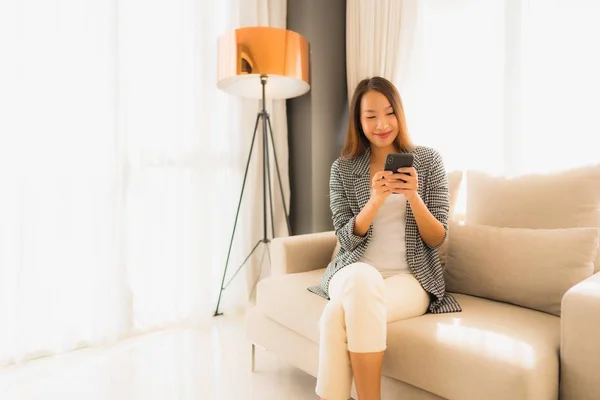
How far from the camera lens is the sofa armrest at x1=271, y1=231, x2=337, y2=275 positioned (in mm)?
1840

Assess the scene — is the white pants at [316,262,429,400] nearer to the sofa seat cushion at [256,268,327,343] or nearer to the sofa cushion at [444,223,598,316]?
the sofa seat cushion at [256,268,327,343]

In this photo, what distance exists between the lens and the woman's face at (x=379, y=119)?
61.7 inches

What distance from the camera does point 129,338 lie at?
2279 millimetres

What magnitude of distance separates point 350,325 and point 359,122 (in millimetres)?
835

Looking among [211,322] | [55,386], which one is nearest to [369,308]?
[55,386]

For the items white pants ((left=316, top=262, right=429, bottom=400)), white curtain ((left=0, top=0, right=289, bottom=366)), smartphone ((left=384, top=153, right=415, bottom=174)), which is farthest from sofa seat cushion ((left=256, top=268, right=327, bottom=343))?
white curtain ((left=0, top=0, right=289, bottom=366))

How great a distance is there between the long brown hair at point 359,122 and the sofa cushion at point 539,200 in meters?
0.35

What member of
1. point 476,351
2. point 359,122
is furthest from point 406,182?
point 476,351

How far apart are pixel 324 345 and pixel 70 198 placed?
1507 millimetres

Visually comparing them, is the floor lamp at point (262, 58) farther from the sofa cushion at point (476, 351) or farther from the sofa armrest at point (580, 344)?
the sofa armrest at point (580, 344)

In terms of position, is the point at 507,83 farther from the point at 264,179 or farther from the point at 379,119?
the point at 264,179

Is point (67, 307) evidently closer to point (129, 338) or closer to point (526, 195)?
point (129, 338)

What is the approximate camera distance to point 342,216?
5.25 feet

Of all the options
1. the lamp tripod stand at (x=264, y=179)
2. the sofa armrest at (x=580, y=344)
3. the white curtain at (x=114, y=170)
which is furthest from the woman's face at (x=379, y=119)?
the white curtain at (x=114, y=170)
